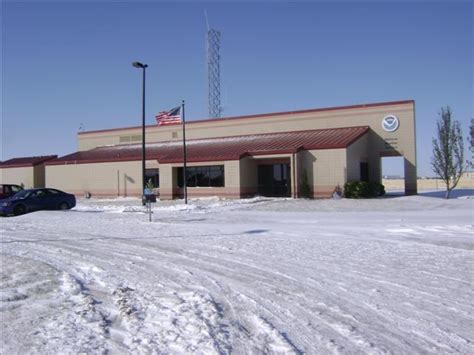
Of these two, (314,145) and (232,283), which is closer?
(232,283)

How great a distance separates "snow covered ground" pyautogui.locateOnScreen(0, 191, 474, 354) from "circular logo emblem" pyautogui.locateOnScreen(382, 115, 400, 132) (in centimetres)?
2119

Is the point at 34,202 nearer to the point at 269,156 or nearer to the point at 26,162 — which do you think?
the point at 269,156

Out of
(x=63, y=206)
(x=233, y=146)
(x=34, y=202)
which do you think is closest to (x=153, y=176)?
(x=233, y=146)

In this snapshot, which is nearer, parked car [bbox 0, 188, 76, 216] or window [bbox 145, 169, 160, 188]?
parked car [bbox 0, 188, 76, 216]

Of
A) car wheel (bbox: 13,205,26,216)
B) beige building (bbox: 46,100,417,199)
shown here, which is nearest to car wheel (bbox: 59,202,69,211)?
car wheel (bbox: 13,205,26,216)

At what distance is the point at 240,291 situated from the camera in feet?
24.7

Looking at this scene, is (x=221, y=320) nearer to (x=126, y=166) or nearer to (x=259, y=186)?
(x=259, y=186)

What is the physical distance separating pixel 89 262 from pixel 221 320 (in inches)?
196

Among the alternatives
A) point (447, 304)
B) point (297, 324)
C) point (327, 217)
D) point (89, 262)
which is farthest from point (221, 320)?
point (327, 217)

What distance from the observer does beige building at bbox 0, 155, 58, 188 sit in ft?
156

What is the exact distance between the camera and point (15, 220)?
2072 centimetres

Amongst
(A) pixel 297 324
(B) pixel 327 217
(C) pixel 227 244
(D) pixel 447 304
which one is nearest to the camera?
(A) pixel 297 324

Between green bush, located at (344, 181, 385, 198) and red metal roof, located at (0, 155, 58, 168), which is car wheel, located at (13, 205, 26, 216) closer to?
green bush, located at (344, 181, 385, 198)

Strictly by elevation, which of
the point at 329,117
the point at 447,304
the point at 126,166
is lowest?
the point at 447,304
